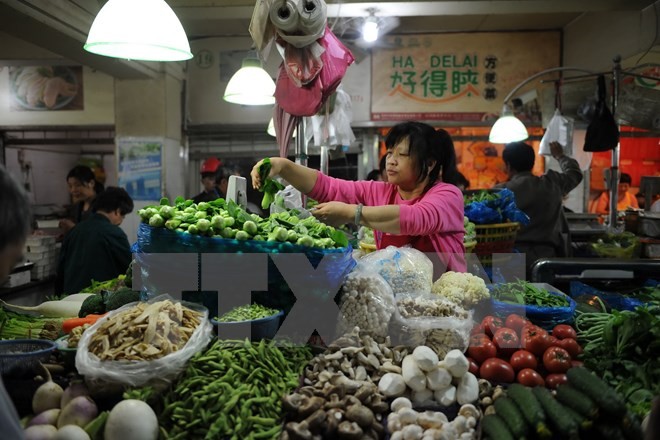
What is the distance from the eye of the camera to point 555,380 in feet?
7.12

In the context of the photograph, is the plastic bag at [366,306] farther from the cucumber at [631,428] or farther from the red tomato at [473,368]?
the cucumber at [631,428]

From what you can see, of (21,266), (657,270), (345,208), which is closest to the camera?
(345,208)

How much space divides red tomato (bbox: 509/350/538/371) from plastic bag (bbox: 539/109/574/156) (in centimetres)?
450

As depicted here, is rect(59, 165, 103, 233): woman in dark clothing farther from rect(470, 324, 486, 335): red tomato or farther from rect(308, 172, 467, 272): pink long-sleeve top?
rect(470, 324, 486, 335): red tomato

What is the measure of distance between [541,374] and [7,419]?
79.7 inches

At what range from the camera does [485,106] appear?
8273 mm

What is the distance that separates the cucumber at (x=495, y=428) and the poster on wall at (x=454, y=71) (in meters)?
6.92

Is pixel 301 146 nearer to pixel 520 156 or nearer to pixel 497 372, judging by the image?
pixel 497 372

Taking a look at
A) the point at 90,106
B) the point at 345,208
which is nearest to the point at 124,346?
the point at 345,208

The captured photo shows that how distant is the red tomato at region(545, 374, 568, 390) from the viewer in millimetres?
2156

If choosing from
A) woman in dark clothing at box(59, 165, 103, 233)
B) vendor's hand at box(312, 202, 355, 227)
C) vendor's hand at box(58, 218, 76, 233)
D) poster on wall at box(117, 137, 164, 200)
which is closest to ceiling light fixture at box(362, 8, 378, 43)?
poster on wall at box(117, 137, 164, 200)


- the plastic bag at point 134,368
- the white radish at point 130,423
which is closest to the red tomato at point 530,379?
the plastic bag at point 134,368

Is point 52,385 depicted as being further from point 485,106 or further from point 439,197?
point 485,106

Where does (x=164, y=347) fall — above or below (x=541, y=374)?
above
